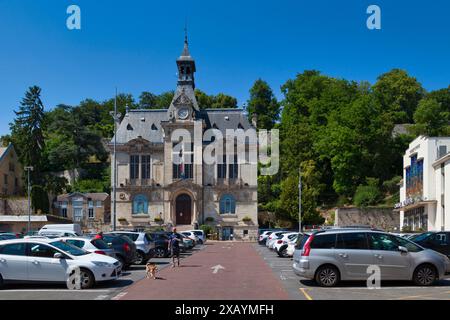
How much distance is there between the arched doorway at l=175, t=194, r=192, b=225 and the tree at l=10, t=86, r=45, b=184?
832 inches

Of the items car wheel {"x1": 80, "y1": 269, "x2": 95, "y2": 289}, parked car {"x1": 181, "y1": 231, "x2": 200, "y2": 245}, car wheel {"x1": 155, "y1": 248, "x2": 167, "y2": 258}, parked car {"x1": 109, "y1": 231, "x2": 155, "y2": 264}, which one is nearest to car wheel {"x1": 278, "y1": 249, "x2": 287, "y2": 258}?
car wheel {"x1": 155, "y1": 248, "x2": 167, "y2": 258}

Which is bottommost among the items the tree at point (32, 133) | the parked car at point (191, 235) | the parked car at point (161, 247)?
the parked car at point (191, 235)

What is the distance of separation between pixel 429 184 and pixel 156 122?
3928cm

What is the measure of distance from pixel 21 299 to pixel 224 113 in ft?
205

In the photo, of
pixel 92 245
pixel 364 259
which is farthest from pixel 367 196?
pixel 364 259

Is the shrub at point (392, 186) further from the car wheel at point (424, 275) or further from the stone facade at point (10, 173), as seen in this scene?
the car wheel at point (424, 275)

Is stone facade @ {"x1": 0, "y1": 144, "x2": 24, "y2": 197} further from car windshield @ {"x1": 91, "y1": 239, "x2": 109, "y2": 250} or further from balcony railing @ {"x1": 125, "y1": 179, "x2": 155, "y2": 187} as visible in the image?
car windshield @ {"x1": 91, "y1": 239, "x2": 109, "y2": 250}

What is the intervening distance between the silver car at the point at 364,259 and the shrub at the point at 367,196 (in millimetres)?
52391

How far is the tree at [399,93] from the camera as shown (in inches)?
3720

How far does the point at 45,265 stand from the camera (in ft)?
63.0

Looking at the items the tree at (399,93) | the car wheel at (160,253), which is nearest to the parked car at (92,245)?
the car wheel at (160,253)

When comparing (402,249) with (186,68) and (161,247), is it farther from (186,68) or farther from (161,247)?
(186,68)

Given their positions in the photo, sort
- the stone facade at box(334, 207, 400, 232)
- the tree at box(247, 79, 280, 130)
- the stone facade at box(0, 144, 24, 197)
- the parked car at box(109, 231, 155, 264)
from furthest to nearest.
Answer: the tree at box(247, 79, 280, 130), the stone facade at box(0, 144, 24, 197), the stone facade at box(334, 207, 400, 232), the parked car at box(109, 231, 155, 264)

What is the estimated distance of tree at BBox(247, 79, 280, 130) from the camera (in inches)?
3861
